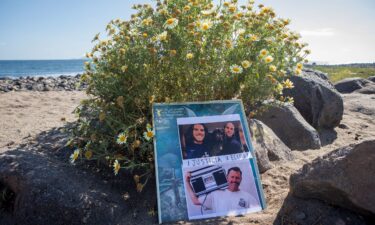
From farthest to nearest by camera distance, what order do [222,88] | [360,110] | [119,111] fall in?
1. [360,110]
2. [222,88]
3. [119,111]

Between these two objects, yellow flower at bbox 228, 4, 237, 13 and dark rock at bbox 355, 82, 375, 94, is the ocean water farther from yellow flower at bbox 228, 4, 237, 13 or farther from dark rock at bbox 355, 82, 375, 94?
yellow flower at bbox 228, 4, 237, 13

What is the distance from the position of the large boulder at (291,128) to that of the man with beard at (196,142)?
6.81 feet

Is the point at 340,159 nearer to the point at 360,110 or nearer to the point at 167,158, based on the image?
the point at 167,158

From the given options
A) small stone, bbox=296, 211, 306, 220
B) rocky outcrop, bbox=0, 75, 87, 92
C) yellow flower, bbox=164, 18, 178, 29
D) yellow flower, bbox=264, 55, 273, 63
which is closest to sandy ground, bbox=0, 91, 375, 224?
small stone, bbox=296, 211, 306, 220

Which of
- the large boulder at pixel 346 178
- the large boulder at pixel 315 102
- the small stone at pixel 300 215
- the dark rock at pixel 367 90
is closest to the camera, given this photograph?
the large boulder at pixel 346 178

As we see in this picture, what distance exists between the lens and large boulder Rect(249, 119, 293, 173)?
141 inches

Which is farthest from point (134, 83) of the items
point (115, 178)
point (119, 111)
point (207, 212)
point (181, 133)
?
point (207, 212)

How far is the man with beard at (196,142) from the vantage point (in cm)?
281

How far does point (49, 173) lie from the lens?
2.86 m

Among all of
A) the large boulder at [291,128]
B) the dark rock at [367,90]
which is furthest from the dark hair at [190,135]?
the dark rock at [367,90]

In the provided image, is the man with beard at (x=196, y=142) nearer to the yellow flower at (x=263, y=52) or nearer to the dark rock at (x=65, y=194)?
the dark rock at (x=65, y=194)

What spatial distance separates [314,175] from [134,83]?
5.67ft

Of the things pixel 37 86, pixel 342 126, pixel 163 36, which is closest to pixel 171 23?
pixel 163 36

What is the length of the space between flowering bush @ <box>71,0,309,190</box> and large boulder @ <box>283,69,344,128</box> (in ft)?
6.52
